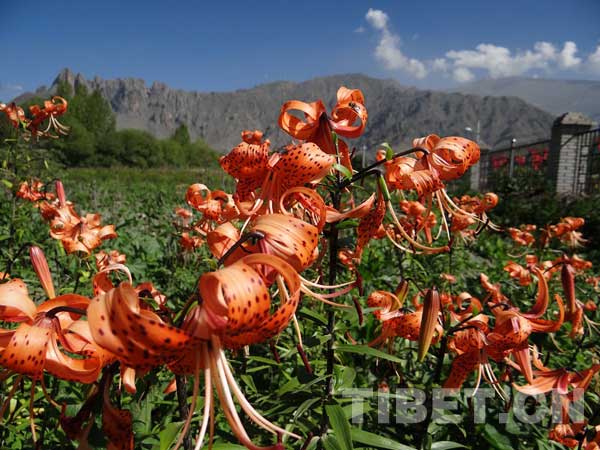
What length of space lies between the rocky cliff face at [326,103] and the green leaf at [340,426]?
3352 inches

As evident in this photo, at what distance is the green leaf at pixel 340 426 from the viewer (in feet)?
2.33

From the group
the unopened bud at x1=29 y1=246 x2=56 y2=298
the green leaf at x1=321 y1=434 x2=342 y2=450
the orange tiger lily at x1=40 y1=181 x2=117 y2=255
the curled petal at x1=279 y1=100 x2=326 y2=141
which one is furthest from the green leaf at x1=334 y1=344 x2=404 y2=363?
the orange tiger lily at x1=40 y1=181 x2=117 y2=255

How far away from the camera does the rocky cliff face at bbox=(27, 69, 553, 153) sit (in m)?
90.6

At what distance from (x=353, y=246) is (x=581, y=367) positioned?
1.69 metres

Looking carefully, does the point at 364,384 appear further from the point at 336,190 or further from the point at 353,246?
the point at 336,190

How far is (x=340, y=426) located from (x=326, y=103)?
97.3 m

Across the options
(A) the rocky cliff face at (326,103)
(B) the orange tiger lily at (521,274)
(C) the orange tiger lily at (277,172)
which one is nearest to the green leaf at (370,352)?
(C) the orange tiger lily at (277,172)

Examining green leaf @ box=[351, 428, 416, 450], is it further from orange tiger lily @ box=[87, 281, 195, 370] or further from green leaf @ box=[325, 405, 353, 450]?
orange tiger lily @ box=[87, 281, 195, 370]

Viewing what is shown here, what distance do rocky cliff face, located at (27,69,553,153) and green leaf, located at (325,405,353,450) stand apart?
85149 millimetres

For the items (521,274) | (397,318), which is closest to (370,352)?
(397,318)

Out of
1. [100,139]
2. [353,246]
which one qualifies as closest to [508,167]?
[353,246]

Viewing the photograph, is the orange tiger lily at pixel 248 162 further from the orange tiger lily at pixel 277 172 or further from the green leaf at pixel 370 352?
the green leaf at pixel 370 352

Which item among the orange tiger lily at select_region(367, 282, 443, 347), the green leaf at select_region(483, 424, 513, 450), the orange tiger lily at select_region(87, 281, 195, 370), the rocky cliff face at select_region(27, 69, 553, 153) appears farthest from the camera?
the rocky cliff face at select_region(27, 69, 553, 153)

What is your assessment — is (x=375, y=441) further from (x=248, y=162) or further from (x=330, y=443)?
(x=248, y=162)
